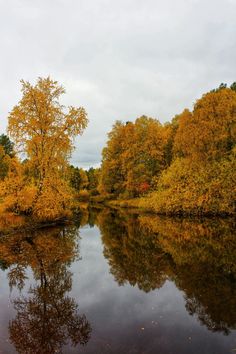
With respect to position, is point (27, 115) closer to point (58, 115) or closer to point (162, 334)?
point (58, 115)

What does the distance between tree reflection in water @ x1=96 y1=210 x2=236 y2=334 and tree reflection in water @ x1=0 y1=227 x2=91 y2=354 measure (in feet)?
9.59

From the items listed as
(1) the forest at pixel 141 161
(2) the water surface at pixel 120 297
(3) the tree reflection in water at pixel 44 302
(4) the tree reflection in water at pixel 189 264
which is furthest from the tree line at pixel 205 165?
(3) the tree reflection in water at pixel 44 302

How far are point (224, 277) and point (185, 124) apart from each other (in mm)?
31034

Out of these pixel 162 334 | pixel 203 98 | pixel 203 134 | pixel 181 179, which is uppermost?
pixel 203 98

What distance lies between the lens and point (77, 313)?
11.4 meters

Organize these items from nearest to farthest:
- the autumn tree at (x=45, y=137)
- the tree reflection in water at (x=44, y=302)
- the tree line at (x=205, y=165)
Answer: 1. the tree reflection in water at (x=44, y=302)
2. the autumn tree at (x=45, y=137)
3. the tree line at (x=205, y=165)

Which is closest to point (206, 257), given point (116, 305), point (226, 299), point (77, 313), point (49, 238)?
point (226, 299)

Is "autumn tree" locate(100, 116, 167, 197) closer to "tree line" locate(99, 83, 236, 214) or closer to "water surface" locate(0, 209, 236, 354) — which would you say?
"tree line" locate(99, 83, 236, 214)

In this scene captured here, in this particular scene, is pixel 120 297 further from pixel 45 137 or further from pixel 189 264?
pixel 45 137

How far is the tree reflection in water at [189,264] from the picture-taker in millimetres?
11141

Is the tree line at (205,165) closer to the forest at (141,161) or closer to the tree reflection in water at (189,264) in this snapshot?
the forest at (141,161)

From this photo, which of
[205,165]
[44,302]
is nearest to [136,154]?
[205,165]

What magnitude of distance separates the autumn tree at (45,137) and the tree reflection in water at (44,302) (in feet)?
29.7

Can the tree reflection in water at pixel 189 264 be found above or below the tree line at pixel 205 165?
below
